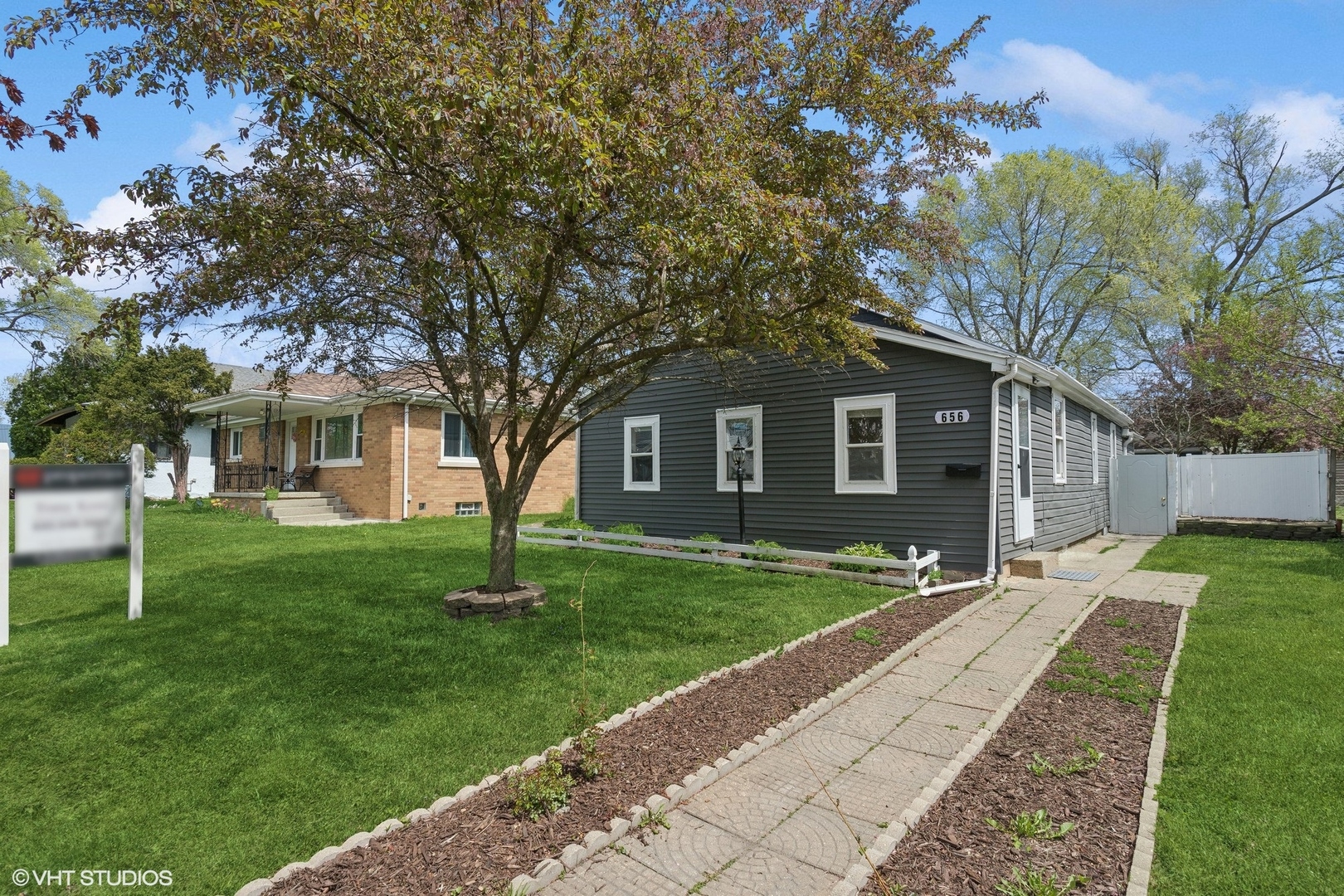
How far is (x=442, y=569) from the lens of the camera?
8828 millimetres

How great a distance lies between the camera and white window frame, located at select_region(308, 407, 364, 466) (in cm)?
1648

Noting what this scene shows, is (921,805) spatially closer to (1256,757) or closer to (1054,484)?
(1256,757)

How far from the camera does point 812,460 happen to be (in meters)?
10.0

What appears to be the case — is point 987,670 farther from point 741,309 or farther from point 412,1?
point 412,1

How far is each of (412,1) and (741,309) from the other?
301 centimetres

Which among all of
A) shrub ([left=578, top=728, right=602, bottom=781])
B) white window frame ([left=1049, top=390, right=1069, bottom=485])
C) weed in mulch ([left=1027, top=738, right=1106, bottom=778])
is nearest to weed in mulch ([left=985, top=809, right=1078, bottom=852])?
weed in mulch ([left=1027, top=738, right=1106, bottom=778])

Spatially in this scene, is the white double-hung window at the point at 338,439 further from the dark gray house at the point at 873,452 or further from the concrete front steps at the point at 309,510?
the dark gray house at the point at 873,452

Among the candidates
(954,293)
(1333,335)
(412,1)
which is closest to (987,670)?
(412,1)

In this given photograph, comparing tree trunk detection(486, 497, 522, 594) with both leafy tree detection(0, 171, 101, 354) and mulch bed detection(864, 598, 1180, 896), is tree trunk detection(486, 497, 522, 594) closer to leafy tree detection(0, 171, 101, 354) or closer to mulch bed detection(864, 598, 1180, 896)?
mulch bed detection(864, 598, 1180, 896)

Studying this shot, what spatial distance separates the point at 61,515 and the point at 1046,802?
5995 millimetres

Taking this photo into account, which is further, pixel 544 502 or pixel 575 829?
pixel 544 502

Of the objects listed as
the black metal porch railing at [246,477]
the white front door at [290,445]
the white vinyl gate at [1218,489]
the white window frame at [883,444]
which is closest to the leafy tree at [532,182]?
the white window frame at [883,444]

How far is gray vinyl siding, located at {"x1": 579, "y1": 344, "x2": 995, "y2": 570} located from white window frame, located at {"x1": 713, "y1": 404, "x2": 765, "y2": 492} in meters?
0.09

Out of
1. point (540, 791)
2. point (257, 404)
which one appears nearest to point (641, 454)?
point (540, 791)
